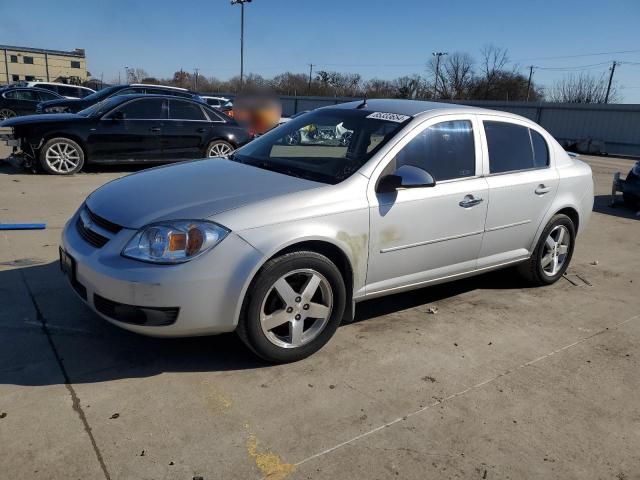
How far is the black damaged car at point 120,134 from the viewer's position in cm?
948

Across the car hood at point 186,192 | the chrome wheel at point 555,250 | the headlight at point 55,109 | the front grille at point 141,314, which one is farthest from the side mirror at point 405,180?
the headlight at point 55,109

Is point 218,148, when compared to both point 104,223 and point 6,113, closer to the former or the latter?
point 104,223

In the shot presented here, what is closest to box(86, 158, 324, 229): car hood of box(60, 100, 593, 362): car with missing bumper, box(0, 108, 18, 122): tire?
box(60, 100, 593, 362): car with missing bumper

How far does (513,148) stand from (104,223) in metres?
3.34

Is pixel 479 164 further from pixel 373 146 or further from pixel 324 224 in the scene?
pixel 324 224

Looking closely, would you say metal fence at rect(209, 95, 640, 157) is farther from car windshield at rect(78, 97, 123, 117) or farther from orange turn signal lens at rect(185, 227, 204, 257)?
orange turn signal lens at rect(185, 227, 204, 257)

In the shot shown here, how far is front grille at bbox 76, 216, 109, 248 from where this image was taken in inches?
127

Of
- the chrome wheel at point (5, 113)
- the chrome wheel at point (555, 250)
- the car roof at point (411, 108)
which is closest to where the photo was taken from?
the car roof at point (411, 108)

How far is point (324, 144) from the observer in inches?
167

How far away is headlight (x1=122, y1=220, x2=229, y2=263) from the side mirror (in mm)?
1174

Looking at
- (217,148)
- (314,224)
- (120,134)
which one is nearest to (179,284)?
(314,224)

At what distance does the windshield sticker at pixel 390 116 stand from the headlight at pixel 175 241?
1707mm

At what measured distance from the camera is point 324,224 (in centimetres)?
335

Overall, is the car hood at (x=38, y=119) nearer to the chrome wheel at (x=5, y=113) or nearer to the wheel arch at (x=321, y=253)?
the wheel arch at (x=321, y=253)
